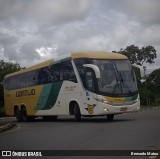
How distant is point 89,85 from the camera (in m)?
20.7

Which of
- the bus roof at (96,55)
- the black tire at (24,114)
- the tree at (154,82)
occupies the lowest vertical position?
the black tire at (24,114)

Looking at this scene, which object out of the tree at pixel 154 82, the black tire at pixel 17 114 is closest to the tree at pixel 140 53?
the tree at pixel 154 82

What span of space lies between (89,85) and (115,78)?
132 cm

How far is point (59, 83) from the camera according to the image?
23375 mm

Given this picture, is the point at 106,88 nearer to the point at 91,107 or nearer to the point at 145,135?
the point at 91,107

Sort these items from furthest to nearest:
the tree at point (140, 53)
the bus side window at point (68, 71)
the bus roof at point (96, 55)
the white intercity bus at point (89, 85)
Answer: the tree at point (140, 53) → the bus side window at point (68, 71) → the bus roof at point (96, 55) → the white intercity bus at point (89, 85)

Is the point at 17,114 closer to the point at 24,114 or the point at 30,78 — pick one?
the point at 24,114

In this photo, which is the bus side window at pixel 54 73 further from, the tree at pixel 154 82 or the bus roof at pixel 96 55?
the tree at pixel 154 82

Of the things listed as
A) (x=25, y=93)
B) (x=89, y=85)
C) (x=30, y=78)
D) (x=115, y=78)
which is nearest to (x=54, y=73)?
(x=89, y=85)

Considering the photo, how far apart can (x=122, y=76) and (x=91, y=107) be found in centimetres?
219

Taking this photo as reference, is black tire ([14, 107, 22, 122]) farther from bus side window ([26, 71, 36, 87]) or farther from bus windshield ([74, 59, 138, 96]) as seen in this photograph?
bus windshield ([74, 59, 138, 96])

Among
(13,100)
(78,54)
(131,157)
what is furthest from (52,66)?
(131,157)

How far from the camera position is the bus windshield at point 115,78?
20.4m

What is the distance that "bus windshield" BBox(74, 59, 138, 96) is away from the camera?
20406 millimetres
